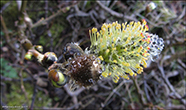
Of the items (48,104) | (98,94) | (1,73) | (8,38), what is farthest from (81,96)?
(8,38)

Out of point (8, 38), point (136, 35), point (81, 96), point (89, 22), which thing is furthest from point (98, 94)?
point (8, 38)

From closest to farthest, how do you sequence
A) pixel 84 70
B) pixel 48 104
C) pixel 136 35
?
pixel 84 70 < pixel 136 35 < pixel 48 104

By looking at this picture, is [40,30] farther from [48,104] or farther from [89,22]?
[48,104]

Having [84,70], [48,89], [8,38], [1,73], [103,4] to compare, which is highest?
[103,4]

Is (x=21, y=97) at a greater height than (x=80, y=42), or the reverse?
(x=80, y=42)

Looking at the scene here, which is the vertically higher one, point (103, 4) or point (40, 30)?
point (103, 4)

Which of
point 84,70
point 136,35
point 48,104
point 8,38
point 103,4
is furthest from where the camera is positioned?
point 103,4

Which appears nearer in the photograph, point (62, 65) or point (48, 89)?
point (62, 65)

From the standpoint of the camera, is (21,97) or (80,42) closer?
(21,97)
